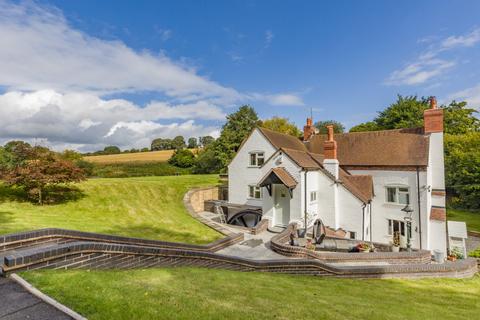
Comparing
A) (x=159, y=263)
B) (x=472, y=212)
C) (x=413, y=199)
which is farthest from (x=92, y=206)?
(x=472, y=212)

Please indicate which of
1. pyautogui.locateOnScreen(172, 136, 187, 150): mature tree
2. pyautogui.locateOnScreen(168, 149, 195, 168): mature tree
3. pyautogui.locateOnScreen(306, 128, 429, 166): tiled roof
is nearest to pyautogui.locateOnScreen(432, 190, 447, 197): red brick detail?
pyautogui.locateOnScreen(306, 128, 429, 166): tiled roof

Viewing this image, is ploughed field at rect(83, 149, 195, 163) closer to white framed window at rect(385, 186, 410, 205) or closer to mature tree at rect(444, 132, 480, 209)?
white framed window at rect(385, 186, 410, 205)

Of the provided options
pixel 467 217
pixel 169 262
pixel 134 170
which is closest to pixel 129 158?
pixel 134 170

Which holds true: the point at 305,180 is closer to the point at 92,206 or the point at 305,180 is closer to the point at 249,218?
the point at 249,218

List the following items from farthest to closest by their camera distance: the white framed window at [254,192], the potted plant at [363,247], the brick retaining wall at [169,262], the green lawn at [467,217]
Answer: the green lawn at [467,217] < the white framed window at [254,192] < the potted plant at [363,247] < the brick retaining wall at [169,262]

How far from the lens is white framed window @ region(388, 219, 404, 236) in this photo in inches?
810

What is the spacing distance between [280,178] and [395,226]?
11.2 m

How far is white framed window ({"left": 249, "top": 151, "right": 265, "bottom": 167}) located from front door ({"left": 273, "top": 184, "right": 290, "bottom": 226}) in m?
3.99

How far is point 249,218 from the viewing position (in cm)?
2433

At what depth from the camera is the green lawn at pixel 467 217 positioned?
28.5 m

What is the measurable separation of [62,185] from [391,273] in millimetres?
23472

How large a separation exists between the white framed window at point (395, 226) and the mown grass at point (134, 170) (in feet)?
110

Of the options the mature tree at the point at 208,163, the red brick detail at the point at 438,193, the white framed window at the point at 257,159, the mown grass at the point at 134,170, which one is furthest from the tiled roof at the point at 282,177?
the mown grass at the point at 134,170

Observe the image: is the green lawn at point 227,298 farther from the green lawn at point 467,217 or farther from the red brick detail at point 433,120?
the green lawn at point 467,217
